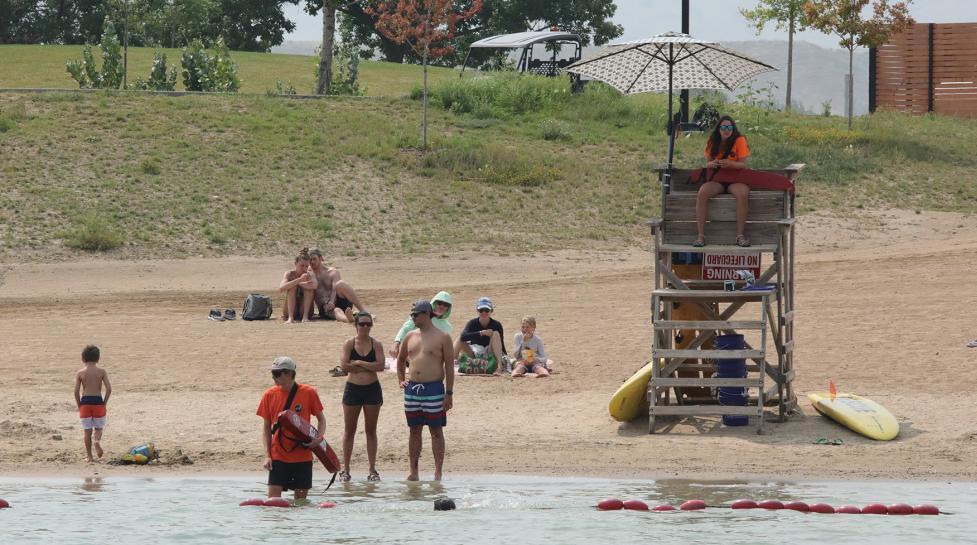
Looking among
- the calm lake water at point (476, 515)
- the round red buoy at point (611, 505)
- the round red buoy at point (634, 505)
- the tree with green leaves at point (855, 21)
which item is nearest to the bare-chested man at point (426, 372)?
the calm lake water at point (476, 515)

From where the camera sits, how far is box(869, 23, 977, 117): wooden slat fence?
39844 millimetres

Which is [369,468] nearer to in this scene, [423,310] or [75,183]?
[423,310]

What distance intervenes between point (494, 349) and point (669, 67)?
378 centimetres

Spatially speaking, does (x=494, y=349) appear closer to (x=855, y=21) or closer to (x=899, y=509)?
(x=899, y=509)

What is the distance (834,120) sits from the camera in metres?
37.7

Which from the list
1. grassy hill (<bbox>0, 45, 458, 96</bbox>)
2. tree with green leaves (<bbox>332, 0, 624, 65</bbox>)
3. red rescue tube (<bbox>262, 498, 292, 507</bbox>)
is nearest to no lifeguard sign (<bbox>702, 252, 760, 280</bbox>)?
red rescue tube (<bbox>262, 498, 292, 507</bbox>)

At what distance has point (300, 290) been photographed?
2094 cm

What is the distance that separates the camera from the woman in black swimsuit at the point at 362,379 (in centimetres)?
1284

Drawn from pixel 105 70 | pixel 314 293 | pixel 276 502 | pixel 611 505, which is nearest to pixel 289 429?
pixel 276 502

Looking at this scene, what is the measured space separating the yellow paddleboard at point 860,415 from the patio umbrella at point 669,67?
4028mm

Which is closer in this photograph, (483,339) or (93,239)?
(483,339)

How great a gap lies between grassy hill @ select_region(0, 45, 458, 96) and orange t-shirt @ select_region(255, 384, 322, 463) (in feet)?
113

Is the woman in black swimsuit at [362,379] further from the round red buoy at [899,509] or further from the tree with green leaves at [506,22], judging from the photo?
the tree with green leaves at [506,22]

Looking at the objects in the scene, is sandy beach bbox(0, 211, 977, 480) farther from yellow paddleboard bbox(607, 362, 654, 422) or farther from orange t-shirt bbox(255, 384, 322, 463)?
orange t-shirt bbox(255, 384, 322, 463)
